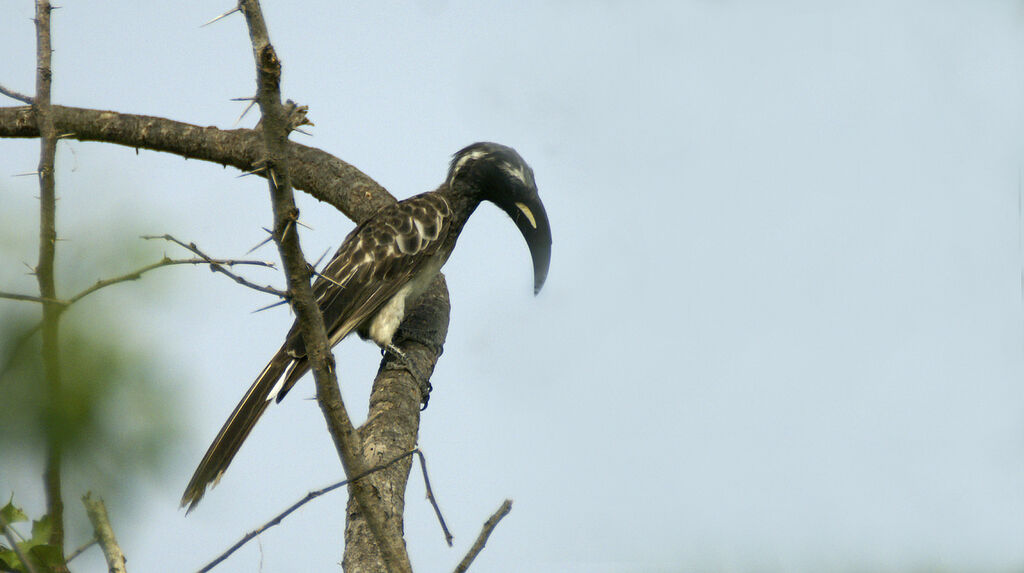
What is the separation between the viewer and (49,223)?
5.25 ft

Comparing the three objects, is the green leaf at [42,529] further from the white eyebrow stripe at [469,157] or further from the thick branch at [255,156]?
the white eyebrow stripe at [469,157]

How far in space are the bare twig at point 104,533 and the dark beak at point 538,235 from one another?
365 centimetres

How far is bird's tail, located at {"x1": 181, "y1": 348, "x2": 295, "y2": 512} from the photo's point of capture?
3.29 meters

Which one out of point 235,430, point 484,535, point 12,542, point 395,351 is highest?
point 395,351

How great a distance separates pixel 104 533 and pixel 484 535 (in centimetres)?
69

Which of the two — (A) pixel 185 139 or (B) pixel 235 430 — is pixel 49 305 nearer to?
(B) pixel 235 430

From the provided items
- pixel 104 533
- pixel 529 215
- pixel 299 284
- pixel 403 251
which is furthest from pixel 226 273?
pixel 529 215

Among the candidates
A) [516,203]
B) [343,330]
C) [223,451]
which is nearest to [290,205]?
[223,451]

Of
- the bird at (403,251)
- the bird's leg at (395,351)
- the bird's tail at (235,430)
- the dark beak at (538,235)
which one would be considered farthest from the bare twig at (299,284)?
the dark beak at (538,235)

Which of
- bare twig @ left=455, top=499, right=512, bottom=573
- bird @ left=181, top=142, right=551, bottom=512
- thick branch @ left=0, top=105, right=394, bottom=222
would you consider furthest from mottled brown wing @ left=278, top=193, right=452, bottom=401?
bare twig @ left=455, top=499, right=512, bottom=573

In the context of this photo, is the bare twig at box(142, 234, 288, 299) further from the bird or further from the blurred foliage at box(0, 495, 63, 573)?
the bird

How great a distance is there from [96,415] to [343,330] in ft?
10.1

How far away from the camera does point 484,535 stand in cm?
175

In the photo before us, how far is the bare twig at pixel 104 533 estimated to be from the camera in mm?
1372
